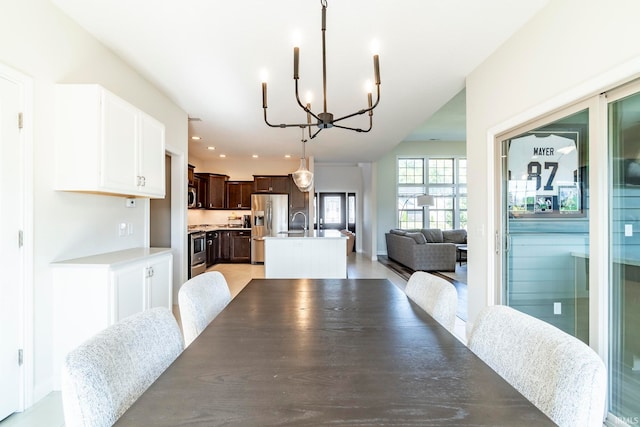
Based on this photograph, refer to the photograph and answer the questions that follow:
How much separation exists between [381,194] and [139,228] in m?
7.23

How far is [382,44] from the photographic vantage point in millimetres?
2502

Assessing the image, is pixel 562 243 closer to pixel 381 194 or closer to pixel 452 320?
pixel 452 320

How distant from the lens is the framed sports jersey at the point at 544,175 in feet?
6.71

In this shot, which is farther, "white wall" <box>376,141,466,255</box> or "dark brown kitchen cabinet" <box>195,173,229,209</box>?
"white wall" <box>376,141,466,255</box>

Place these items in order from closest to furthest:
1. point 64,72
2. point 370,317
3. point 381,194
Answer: point 370,317 → point 64,72 → point 381,194

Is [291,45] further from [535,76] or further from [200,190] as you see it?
[200,190]

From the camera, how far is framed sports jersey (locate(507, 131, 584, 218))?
2045mm

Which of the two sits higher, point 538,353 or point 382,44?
point 382,44

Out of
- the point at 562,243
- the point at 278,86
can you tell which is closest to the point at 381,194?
the point at 278,86

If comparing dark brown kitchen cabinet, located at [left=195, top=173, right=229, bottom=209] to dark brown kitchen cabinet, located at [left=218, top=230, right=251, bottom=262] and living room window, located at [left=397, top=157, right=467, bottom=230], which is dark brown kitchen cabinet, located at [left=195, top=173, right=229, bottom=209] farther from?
living room window, located at [left=397, top=157, right=467, bottom=230]

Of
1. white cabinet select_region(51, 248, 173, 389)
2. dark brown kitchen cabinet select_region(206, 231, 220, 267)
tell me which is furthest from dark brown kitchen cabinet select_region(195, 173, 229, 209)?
white cabinet select_region(51, 248, 173, 389)

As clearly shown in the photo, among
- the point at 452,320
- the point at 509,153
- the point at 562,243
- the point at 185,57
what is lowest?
the point at 452,320

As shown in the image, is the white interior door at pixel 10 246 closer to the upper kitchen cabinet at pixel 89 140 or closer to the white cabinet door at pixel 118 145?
the upper kitchen cabinet at pixel 89 140

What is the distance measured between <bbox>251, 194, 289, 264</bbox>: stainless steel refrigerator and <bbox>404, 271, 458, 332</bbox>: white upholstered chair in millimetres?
5843
